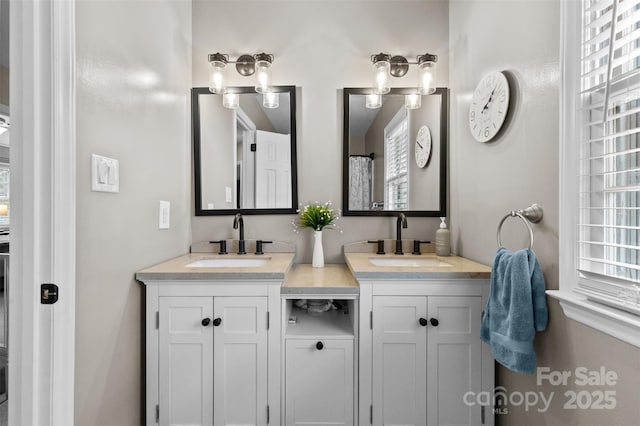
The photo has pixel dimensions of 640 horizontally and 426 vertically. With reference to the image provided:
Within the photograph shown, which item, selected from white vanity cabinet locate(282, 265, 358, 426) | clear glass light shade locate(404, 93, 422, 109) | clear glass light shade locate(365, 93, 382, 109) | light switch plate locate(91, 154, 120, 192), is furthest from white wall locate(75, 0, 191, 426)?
clear glass light shade locate(404, 93, 422, 109)

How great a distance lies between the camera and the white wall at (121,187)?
106cm

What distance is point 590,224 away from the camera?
3.06ft

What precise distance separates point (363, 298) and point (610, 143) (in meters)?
1.05

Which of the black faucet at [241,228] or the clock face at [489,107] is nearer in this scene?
the clock face at [489,107]

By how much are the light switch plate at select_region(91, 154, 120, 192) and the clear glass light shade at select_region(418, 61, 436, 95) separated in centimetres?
181

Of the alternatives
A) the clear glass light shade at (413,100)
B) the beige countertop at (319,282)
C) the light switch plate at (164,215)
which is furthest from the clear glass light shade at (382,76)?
the light switch plate at (164,215)

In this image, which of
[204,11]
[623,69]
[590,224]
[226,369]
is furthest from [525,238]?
[204,11]

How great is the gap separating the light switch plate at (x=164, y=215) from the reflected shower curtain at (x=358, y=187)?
44.6 inches

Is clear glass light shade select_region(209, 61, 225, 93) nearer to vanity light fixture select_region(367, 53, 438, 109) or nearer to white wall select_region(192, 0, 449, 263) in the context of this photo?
white wall select_region(192, 0, 449, 263)

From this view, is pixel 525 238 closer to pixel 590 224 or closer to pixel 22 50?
pixel 590 224

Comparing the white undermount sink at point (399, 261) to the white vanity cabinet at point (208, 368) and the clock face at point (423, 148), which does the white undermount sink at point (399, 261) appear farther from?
the white vanity cabinet at point (208, 368)

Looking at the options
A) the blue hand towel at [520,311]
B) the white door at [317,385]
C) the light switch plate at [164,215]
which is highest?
the light switch plate at [164,215]

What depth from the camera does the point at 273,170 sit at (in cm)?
202

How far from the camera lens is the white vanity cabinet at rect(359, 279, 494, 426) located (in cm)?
135
